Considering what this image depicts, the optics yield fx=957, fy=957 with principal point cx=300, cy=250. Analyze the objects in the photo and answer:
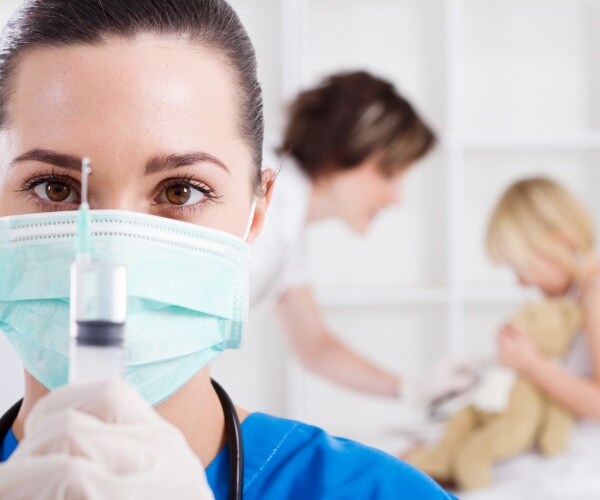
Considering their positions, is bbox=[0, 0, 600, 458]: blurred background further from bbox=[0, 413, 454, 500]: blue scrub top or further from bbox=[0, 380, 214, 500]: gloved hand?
bbox=[0, 380, 214, 500]: gloved hand

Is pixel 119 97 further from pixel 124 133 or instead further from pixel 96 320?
pixel 96 320

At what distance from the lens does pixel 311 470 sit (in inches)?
39.9

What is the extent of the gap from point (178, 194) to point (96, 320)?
1.06ft

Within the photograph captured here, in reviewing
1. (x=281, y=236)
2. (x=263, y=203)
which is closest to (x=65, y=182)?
(x=263, y=203)

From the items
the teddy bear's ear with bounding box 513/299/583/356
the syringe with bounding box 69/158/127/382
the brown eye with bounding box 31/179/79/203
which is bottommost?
the teddy bear's ear with bounding box 513/299/583/356

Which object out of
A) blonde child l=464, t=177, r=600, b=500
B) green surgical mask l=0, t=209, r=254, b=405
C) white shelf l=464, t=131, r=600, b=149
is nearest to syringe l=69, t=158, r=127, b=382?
green surgical mask l=0, t=209, r=254, b=405

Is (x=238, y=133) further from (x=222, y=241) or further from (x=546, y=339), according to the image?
(x=546, y=339)

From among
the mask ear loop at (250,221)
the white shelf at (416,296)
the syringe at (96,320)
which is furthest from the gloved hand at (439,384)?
the syringe at (96,320)

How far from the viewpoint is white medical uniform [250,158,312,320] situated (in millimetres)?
2479

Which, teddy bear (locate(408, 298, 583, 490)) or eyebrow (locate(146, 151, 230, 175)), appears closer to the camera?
eyebrow (locate(146, 151, 230, 175))

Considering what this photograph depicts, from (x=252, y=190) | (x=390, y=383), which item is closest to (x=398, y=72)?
(x=390, y=383)

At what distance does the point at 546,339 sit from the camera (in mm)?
2727

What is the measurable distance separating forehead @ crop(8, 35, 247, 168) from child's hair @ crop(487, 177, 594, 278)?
2.01 m

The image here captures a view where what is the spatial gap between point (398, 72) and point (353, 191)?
3.91ft
